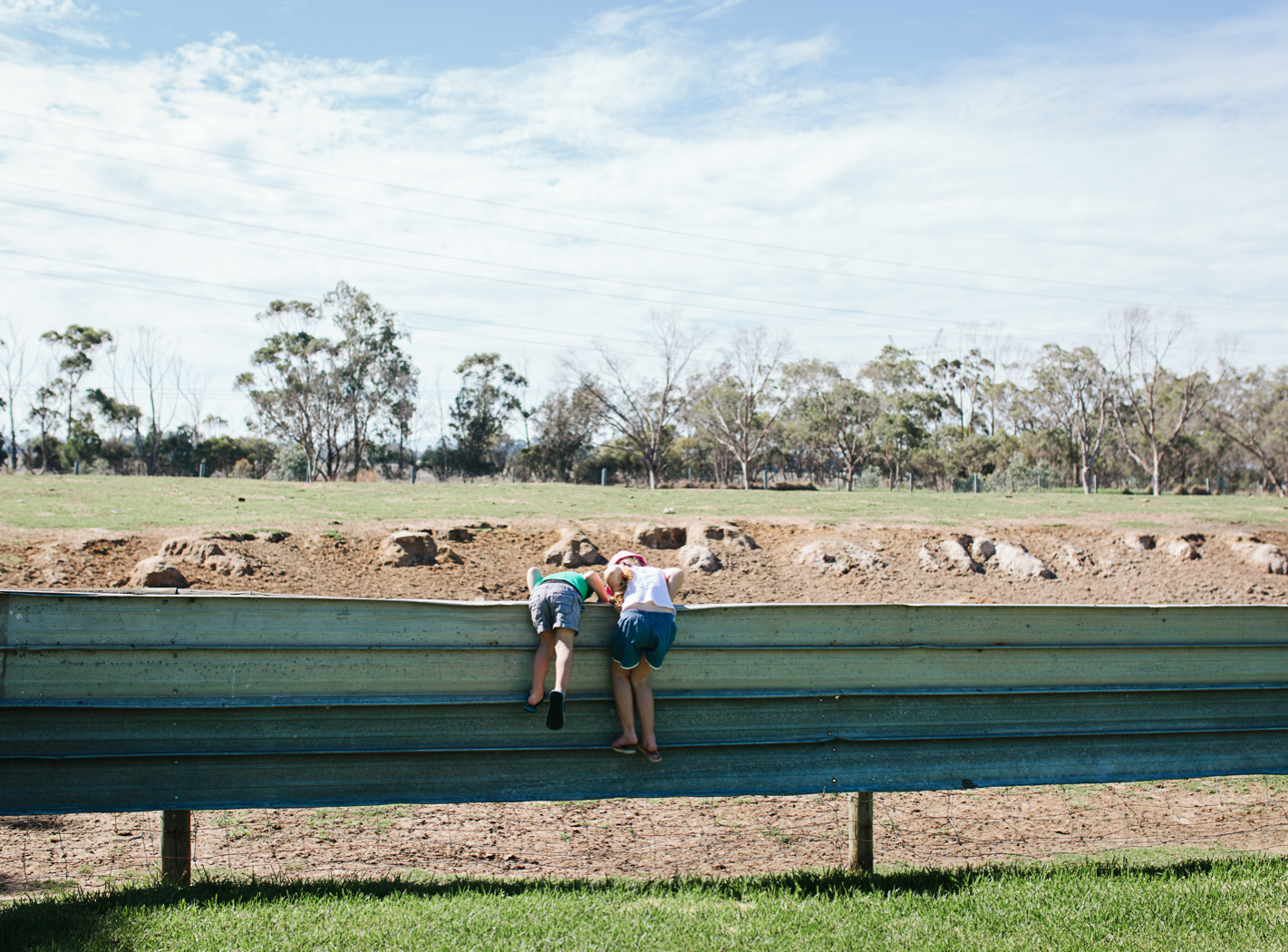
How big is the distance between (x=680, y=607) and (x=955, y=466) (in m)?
56.6

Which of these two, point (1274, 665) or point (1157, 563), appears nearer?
point (1274, 665)

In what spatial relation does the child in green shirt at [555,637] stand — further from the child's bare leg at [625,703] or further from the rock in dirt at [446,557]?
the rock in dirt at [446,557]

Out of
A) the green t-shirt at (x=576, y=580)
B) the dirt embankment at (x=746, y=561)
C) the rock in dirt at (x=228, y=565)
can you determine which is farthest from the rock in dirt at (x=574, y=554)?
the green t-shirt at (x=576, y=580)

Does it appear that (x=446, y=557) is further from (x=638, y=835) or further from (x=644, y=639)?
(x=644, y=639)

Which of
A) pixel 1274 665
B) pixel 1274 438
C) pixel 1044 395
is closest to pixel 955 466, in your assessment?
pixel 1044 395

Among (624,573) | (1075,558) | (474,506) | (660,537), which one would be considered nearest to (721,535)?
(660,537)

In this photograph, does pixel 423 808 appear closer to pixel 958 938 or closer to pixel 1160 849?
pixel 958 938

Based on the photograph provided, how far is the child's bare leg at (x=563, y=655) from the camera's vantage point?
3.76 m

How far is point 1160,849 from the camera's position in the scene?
14.4 ft

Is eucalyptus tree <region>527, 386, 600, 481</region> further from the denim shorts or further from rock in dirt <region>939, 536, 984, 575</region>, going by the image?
the denim shorts

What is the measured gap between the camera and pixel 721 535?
13188 mm

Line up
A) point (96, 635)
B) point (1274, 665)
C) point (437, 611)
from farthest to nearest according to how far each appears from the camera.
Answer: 1. point (1274, 665)
2. point (437, 611)
3. point (96, 635)

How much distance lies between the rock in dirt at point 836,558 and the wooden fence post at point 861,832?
858cm

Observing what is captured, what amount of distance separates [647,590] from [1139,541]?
1265 cm
